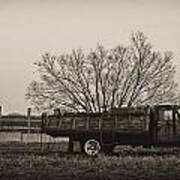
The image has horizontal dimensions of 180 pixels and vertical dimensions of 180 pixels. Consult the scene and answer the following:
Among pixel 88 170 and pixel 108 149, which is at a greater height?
pixel 108 149

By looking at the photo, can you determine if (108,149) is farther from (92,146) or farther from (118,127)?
(118,127)

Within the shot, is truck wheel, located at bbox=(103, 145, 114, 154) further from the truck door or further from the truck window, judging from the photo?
the truck window

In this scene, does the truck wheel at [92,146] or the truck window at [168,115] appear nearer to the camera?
the truck window at [168,115]

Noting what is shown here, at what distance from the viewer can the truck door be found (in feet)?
60.8

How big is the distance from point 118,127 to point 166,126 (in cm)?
183

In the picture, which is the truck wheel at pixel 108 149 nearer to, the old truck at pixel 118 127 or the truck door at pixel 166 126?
the old truck at pixel 118 127

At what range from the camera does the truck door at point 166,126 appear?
18.5 m

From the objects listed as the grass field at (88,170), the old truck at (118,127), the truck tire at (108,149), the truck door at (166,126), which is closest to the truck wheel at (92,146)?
the old truck at (118,127)

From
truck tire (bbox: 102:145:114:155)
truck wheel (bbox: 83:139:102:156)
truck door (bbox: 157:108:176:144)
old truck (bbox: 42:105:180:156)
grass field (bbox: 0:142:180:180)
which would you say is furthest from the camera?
truck tire (bbox: 102:145:114:155)

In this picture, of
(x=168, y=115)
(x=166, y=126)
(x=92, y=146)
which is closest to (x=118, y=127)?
(x=92, y=146)

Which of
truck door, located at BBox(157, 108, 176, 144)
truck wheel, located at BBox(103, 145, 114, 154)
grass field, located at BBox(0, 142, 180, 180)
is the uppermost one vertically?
truck door, located at BBox(157, 108, 176, 144)

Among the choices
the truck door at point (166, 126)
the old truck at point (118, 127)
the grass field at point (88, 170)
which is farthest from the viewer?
the old truck at point (118, 127)

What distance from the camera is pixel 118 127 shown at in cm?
1920

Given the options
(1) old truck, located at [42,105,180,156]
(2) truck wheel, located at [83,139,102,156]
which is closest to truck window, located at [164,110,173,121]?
(1) old truck, located at [42,105,180,156]
